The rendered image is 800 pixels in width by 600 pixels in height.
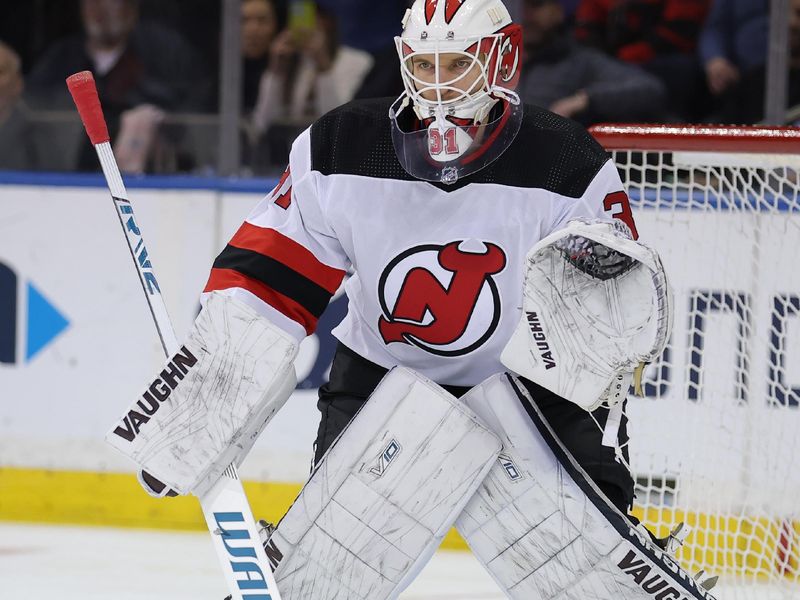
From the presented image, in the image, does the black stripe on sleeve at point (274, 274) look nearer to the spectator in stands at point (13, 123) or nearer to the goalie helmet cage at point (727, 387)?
the goalie helmet cage at point (727, 387)

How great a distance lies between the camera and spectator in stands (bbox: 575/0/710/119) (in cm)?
399

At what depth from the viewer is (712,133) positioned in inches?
102

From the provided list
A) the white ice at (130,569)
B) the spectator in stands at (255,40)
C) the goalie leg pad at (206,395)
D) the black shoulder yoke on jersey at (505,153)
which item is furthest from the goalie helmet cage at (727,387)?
the spectator in stands at (255,40)

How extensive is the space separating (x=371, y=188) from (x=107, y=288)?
183 centimetres

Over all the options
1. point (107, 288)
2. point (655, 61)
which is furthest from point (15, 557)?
point (655, 61)

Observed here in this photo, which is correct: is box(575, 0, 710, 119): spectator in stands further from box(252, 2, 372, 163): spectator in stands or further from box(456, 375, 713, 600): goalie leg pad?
box(456, 375, 713, 600): goalie leg pad

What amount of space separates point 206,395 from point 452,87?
1.85 feet

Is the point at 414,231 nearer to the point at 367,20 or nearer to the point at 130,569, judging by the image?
the point at 130,569

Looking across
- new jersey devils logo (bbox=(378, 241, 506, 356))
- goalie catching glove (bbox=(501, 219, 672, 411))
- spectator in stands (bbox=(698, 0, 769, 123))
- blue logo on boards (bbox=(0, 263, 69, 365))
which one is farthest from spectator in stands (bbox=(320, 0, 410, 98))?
goalie catching glove (bbox=(501, 219, 672, 411))

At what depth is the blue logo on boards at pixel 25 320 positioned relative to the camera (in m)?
3.72

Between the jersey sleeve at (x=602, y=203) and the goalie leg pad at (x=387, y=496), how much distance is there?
12.3 inches

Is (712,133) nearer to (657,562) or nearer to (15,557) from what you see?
(657,562)

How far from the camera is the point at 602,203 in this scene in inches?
79.9

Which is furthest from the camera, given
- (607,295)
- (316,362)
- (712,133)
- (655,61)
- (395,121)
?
(655,61)
